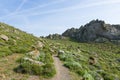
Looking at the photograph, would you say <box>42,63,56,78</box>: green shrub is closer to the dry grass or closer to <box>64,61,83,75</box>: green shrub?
the dry grass

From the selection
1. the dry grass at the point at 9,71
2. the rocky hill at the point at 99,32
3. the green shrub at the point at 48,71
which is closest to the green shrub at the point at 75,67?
the green shrub at the point at 48,71

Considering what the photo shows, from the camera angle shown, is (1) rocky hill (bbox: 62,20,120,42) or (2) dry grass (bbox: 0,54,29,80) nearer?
(2) dry grass (bbox: 0,54,29,80)

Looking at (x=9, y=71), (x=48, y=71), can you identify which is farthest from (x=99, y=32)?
(x=9, y=71)

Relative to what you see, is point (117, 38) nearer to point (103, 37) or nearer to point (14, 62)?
point (103, 37)

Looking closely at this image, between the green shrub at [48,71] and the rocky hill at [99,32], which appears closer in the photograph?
the green shrub at [48,71]

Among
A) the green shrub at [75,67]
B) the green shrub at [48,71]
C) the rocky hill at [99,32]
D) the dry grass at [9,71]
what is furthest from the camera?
the rocky hill at [99,32]

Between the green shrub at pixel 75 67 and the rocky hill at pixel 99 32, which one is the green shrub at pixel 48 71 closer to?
the green shrub at pixel 75 67

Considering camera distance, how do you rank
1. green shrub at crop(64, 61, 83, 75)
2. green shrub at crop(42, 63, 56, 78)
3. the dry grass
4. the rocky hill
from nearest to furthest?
the dry grass < green shrub at crop(42, 63, 56, 78) < green shrub at crop(64, 61, 83, 75) < the rocky hill

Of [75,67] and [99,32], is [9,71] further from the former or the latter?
[99,32]

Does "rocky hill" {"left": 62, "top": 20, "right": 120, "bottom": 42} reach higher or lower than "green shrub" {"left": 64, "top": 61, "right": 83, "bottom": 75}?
higher

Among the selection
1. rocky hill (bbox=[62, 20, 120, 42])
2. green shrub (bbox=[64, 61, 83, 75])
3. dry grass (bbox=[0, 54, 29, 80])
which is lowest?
green shrub (bbox=[64, 61, 83, 75])

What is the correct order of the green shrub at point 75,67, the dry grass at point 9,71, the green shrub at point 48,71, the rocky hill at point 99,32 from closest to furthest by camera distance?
Answer: the dry grass at point 9,71
the green shrub at point 48,71
the green shrub at point 75,67
the rocky hill at point 99,32

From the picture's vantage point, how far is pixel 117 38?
180 metres

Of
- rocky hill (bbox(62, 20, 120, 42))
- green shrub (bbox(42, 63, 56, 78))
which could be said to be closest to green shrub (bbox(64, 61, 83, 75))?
green shrub (bbox(42, 63, 56, 78))
